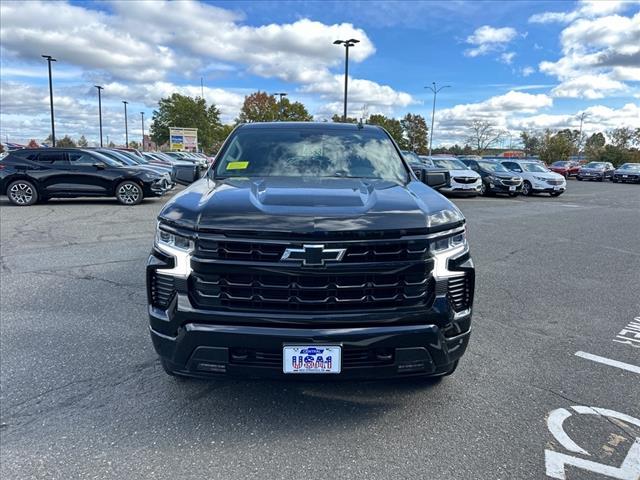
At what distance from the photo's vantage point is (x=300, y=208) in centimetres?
258

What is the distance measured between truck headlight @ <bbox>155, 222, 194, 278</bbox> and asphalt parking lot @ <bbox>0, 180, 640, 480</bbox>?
982 millimetres

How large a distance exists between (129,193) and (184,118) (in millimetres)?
56839

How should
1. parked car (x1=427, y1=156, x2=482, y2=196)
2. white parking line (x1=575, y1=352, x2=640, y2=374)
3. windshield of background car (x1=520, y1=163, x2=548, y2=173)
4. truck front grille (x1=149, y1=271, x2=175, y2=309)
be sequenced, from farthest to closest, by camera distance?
windshield of background car (x1=520, y1=163, x2=548, y2=173), parked car (x1=427, y1=156, x2=482, y2=196), white parking line (x1=575, y1=352, x2=640, y2=374), truck front grille (x1=149, y1=271, x2=175, y2=309)

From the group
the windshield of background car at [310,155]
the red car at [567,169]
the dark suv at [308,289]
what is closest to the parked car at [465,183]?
the windshield of background car at [310,155]

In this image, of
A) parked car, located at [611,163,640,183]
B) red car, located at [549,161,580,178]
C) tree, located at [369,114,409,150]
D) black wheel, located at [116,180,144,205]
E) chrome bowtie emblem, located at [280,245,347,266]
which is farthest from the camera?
tree, located at [369,114,409,150]

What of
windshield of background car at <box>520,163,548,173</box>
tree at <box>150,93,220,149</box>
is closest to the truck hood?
windshield of background car at <box>520,163,548,173</box>

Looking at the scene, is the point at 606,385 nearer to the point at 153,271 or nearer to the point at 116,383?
the point at 153,271

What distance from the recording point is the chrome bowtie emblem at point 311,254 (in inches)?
96.4

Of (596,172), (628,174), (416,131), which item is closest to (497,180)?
(628,174)

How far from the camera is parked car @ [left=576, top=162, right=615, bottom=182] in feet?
128

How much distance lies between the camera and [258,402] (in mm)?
3051

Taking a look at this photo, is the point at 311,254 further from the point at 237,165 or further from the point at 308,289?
the point at 237,165

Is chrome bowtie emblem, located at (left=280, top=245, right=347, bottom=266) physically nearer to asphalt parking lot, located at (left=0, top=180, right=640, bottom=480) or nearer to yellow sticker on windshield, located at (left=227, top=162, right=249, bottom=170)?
asphalt parking lot, located at (left=0, top=180, right=640, bottom=480)

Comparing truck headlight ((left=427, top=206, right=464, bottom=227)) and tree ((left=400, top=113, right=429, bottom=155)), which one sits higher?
tree ((left=400, top=113, right=429, bottom=155))
